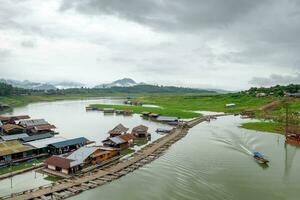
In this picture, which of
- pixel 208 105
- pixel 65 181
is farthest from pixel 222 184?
pixel 208 105

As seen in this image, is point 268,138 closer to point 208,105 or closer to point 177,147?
point 177,147

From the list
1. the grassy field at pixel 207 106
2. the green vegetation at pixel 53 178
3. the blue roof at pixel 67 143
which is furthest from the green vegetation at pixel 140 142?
the grassy field at pixel 207 106

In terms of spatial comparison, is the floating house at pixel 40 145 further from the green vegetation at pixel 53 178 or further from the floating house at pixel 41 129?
the floating house at pixel 41 129

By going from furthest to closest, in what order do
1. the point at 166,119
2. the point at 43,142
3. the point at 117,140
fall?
the point at 166,119
the point at 117,140
the point at 43,142

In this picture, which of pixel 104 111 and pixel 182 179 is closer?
pixel 182 179

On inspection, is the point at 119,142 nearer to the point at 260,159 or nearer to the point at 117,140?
the point at 117,140

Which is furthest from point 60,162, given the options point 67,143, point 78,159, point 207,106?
point 207,106
